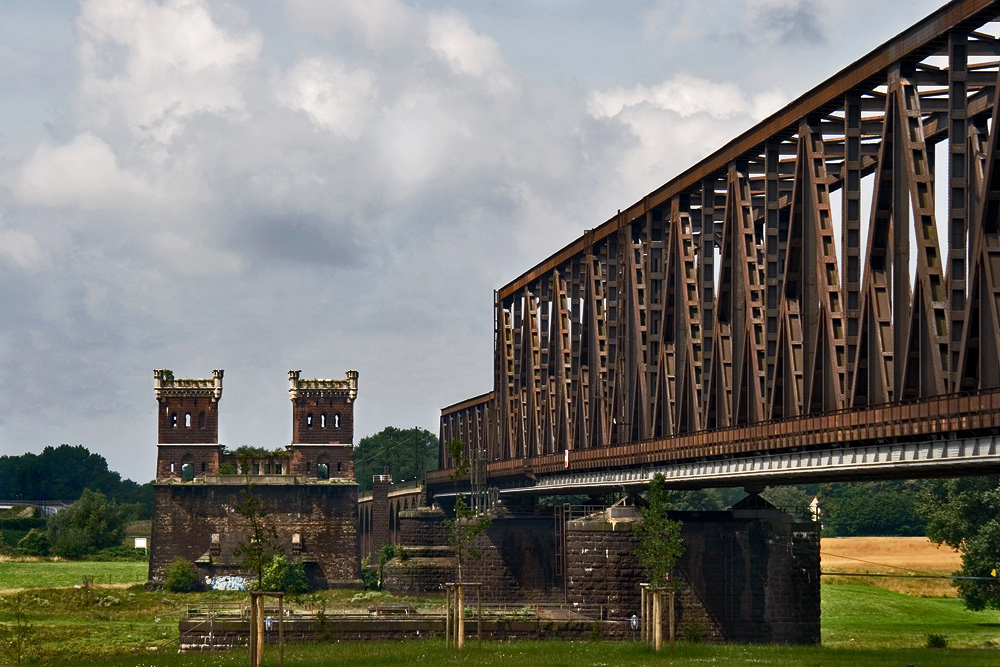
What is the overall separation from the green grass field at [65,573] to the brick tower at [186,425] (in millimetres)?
11337

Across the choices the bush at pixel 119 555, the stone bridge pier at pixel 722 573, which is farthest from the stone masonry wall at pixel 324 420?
the stone bridge pier at pixel 722 573

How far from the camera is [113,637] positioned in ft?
249

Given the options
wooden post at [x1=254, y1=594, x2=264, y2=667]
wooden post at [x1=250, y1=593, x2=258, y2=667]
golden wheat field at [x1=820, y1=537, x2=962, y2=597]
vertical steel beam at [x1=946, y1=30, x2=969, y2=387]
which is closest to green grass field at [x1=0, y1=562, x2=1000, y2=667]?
wooden post at [x1=254, y1=594, x2=264, y2=667]

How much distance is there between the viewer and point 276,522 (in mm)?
129500

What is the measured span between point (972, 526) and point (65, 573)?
282 ft

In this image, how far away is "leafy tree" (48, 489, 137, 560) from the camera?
169 meters

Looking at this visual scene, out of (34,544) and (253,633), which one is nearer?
(253,633)

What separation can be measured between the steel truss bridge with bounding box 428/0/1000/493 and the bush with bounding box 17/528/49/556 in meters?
92.1

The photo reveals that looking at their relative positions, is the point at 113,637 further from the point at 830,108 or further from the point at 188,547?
the point at 188,547

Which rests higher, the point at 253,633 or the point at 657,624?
the point at 253,633

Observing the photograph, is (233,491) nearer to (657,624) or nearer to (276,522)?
(276,522)

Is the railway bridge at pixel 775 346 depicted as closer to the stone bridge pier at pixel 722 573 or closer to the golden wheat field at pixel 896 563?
the stone bridge pier at pixel 722 573

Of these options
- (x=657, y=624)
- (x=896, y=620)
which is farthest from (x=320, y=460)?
(x=657, y=624)

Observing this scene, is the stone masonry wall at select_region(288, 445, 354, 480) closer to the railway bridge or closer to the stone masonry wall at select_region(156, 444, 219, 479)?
the stone masonry wall at select_region(156, 444, 219, 479)
